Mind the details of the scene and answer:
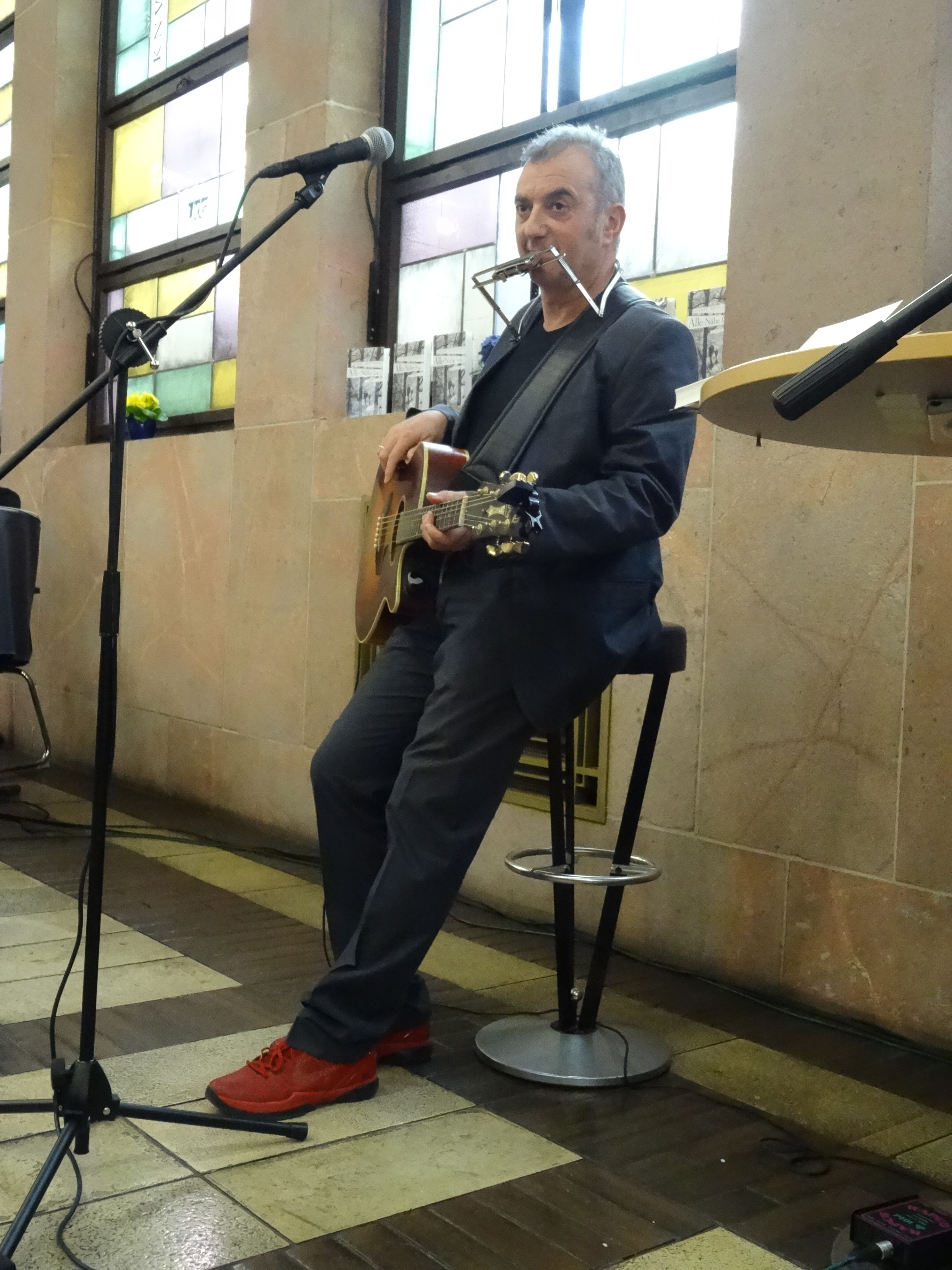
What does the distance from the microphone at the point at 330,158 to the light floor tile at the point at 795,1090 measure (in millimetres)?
1634

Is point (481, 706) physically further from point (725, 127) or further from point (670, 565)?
point (725, 127)

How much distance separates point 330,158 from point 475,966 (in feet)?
5.83

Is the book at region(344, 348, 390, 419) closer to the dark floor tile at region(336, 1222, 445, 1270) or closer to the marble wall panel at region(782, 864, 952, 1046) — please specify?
the marble wall panel at region(782, 864, 952, 1046)

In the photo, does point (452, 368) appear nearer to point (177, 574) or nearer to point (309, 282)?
point (309, 282)

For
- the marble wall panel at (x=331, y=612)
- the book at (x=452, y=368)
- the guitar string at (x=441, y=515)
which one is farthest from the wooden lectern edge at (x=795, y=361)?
the marble wall panel at (x=331, y=612)

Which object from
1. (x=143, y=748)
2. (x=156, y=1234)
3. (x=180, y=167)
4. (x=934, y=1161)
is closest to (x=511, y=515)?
(x=156, y=1234)

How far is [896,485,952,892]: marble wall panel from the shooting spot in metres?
2.46

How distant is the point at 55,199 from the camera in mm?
5988

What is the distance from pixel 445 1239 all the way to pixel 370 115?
148 inches

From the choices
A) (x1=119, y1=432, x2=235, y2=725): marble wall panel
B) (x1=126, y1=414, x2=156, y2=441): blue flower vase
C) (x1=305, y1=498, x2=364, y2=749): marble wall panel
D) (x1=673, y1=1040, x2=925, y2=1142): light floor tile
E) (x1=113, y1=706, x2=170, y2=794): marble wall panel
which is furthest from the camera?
(x1=126, y1=414, x2=156, y2=441): blue flower vase

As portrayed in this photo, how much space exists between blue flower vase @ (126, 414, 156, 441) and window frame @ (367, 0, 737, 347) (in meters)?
1.33

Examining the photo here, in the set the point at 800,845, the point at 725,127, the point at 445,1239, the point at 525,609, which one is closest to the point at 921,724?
the point at 800,845

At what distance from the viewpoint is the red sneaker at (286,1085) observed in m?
1.98

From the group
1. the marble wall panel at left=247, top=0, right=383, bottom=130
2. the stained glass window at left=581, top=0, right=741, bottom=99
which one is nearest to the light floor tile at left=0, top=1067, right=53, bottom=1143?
the stained glass window at left=581, top=0, right=741, bottom=99
